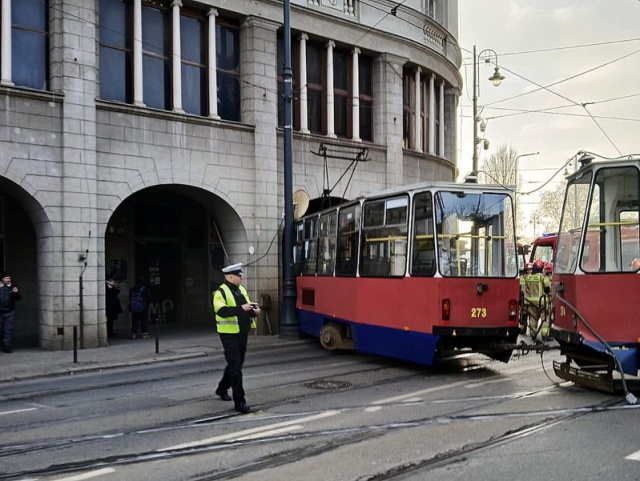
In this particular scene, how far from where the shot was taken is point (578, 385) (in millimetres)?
10062

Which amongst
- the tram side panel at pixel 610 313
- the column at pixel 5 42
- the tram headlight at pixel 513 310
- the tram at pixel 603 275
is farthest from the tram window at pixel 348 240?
the column at pixel 5 42

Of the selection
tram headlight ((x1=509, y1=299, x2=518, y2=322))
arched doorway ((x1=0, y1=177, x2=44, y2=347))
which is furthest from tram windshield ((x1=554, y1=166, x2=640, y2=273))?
arched doorway ((x1=0, y1=177, x2=44, y2=347))

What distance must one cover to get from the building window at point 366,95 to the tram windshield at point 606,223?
1379 centimetres

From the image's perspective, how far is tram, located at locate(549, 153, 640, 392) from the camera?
8961 millimetres

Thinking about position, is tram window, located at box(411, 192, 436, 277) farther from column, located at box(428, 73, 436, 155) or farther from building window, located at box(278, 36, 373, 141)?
column, located at box(428, 73, 436, 155)

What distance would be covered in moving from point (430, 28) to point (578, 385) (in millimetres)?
18017

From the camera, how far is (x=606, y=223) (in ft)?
30.2

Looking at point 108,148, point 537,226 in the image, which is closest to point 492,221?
point 108,148

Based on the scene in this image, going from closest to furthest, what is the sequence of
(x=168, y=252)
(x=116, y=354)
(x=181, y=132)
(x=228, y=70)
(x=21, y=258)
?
(x=116, y=354), (x=181, y=132), (x=21, y=258), (x=228, y=70), (x=168, y=252)

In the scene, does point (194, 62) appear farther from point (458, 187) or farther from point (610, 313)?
point (610, 313)

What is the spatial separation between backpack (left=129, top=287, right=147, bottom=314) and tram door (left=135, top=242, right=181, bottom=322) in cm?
364

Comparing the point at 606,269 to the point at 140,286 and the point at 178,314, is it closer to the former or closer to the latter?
the point at 140,286

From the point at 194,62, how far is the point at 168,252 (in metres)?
6.88

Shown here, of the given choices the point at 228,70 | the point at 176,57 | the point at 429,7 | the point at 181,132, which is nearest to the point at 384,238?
the point at 181,132
